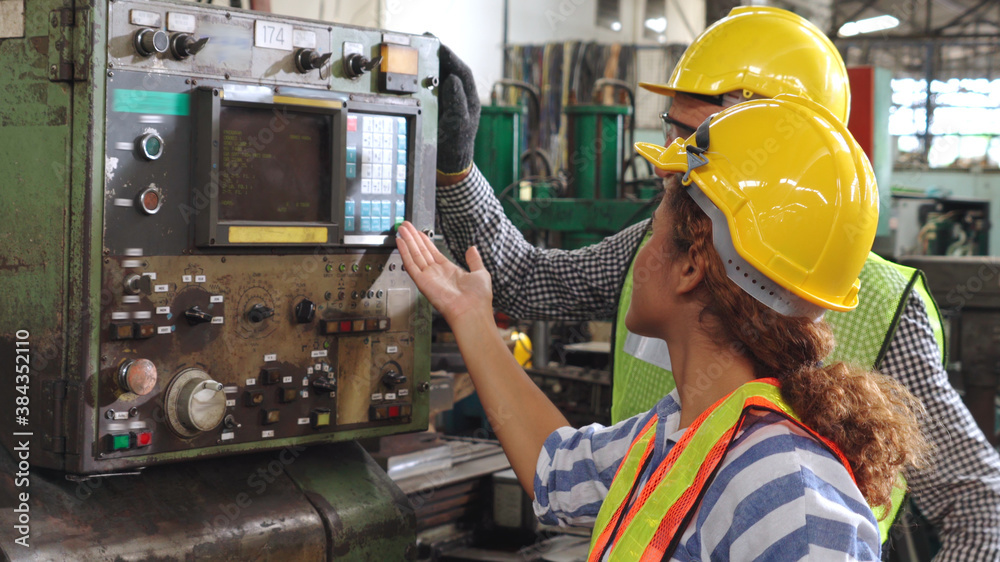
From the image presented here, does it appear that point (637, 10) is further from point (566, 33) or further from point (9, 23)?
point (9, 23)

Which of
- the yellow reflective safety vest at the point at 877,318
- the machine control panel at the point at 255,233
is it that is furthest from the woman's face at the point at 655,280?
the machine control panel at the point at 255,233

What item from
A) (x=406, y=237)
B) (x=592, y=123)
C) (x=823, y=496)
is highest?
(x=592, y=123)

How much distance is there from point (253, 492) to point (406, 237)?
0.40 meters

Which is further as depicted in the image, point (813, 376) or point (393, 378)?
point (393, 378)

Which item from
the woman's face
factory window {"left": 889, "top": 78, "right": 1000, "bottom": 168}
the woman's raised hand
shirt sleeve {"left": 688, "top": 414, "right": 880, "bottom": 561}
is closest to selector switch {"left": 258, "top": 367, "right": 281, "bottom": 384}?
the woman's raised hand

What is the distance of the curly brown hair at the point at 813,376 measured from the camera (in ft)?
2.74

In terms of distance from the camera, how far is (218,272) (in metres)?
1.09

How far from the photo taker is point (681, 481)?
842 mm

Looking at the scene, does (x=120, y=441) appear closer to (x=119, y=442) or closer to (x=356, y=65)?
(x=119, y=442)

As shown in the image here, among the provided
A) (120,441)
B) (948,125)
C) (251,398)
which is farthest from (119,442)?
(948,125)

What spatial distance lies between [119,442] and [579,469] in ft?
1.81

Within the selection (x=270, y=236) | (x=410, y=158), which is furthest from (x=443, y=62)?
(x=270, y=236)

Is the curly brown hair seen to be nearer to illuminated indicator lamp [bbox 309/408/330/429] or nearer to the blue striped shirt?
the blue striped shirt

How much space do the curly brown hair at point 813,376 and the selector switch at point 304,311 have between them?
477 millimetres
